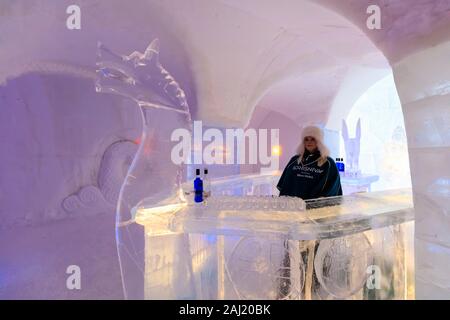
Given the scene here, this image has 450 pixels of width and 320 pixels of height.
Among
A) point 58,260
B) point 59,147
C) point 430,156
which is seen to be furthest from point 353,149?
point 58,260

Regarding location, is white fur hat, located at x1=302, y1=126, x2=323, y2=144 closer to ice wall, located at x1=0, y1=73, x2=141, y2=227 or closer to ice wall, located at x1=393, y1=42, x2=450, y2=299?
ice wall, located at x1=393, y1=42, x2=450, y2=299

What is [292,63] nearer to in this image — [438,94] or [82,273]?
[438,94]

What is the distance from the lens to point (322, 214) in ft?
4.22

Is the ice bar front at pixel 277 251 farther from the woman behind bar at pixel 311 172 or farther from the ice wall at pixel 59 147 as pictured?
the ice wall at pixel 59 147

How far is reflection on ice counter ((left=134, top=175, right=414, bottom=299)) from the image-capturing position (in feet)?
3.78

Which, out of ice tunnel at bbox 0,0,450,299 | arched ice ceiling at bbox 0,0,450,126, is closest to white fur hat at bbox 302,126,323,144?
ice tunnel at bbox 0,0,450,299

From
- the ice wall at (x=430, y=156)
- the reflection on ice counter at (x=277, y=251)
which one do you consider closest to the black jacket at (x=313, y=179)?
the reflection on ice counter at (x=277, y=251)

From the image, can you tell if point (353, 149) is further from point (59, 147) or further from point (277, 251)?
point (59, 147)

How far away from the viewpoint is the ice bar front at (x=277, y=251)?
1.15 meters

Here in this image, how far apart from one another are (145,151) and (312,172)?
134 centimetres

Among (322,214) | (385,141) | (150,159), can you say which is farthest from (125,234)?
(385,141)

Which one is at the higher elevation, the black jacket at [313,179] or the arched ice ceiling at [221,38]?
the arched ice ceiling at [221,38]

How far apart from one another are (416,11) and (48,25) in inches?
128

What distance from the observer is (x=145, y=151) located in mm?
1662
